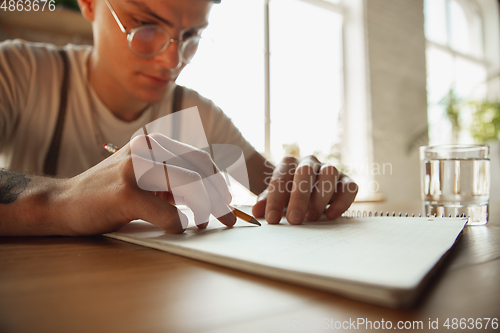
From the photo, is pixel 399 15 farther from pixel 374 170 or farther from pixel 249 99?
pixel 249 99

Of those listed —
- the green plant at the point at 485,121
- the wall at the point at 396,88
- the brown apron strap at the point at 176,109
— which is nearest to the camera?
the brown apron strap at the point at 176,109

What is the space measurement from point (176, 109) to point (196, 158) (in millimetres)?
622

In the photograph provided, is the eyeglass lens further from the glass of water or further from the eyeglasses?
the glass of water

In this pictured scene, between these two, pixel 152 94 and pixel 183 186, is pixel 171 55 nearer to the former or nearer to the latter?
pixel 152 94

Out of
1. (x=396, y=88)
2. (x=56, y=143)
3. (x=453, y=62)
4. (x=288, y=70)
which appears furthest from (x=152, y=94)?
(x=453, y=62)

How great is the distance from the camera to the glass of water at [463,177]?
0.49 meters

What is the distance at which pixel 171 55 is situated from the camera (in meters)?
0.79

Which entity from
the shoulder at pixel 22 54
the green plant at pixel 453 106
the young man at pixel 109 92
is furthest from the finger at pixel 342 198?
the green plant at pixel 453 106

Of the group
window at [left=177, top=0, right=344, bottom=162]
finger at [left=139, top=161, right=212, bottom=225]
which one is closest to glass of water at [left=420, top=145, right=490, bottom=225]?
finger at [left=139, top=161, right=212, bottom=225]

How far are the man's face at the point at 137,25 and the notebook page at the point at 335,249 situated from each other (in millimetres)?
528

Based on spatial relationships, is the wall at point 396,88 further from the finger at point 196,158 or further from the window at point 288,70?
the finger at point 196,158

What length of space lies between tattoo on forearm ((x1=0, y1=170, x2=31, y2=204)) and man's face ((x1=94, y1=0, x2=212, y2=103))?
0.43 m

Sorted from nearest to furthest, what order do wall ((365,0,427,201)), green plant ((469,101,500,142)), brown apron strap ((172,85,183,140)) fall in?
1. brown apron strap ((172,85,183,140))
2. wall ((365,0,427,201))
3. green plant ((469,101,500,142))

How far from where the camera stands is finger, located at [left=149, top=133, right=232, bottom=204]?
0.41 m
